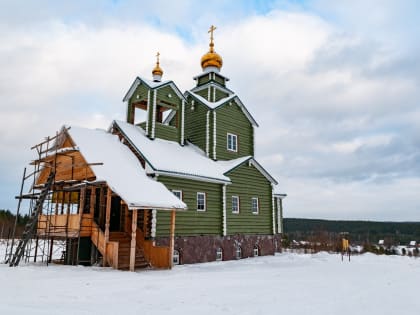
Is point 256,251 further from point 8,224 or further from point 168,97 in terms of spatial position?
point 8,224

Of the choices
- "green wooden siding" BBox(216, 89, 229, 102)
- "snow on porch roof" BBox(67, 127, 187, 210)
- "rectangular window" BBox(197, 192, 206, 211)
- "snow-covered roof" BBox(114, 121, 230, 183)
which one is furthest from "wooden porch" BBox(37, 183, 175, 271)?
"green wooden siding" BBox(216, 89, 229, 102)

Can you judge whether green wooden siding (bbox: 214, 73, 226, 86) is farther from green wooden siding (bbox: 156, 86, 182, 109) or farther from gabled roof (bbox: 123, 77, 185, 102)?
green wooden siding (bbox: 156, 86, 182, 109)

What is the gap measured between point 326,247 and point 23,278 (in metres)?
25.1

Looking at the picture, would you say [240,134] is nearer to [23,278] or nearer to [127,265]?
[127,265]

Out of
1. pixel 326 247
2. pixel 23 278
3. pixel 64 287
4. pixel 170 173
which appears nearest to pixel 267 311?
pixel 64 287

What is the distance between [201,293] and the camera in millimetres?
8445

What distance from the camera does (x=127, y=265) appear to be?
1281cm

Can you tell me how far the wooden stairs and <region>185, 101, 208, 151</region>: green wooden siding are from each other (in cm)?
800

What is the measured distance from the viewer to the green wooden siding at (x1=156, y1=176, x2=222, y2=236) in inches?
603

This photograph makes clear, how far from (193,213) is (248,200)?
453 cm

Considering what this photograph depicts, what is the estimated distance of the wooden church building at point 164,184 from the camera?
44.5ft

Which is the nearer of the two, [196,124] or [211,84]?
[196,124]

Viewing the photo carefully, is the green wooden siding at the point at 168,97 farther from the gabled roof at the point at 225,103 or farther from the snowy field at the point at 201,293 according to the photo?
the snowy field at the point at 201,293

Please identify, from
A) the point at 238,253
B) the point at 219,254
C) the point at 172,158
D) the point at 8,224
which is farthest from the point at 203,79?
the point at 8,224
